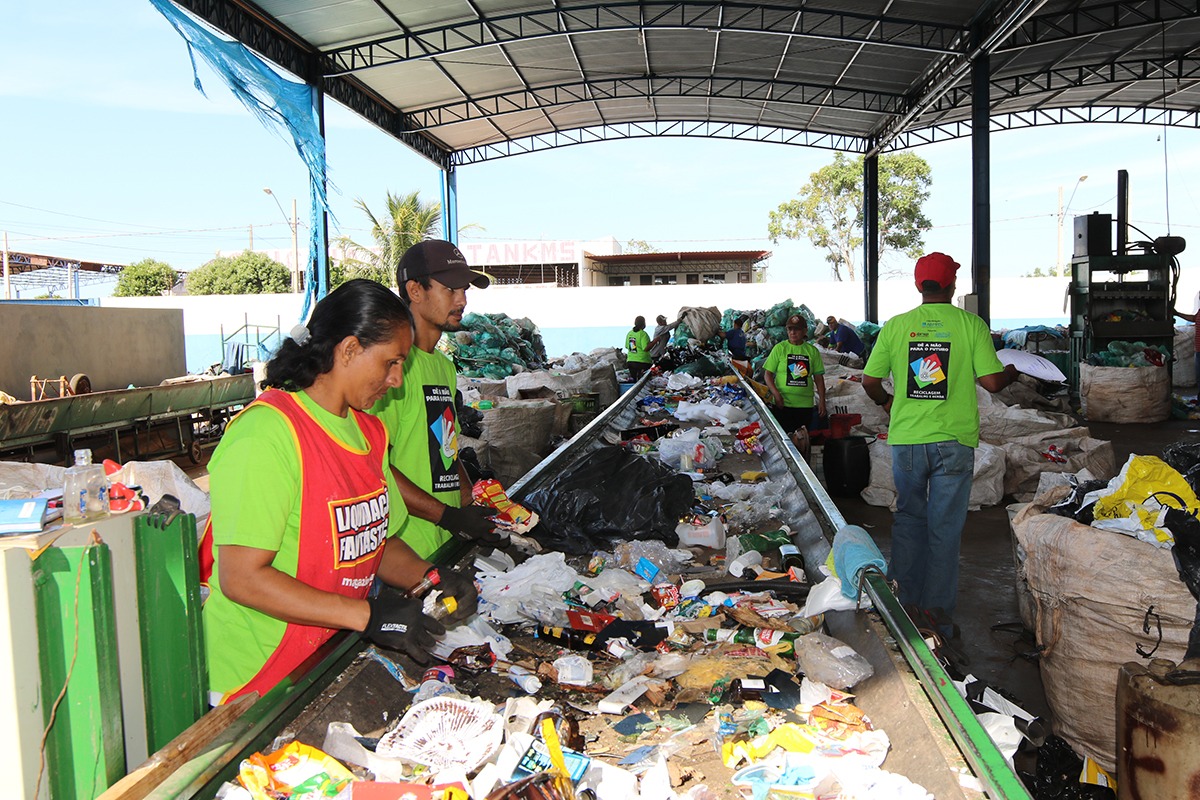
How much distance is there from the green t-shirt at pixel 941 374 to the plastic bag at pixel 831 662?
1944 mm

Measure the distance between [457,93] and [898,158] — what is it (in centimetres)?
2240

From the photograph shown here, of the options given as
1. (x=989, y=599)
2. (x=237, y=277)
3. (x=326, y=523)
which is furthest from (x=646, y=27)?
(x=237, y=277)

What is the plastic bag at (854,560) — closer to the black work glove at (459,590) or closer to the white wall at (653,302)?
the black work glove at (459,590)

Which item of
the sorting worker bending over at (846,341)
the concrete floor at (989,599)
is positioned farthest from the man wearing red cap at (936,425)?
A: the sorting worker bending over at (846,341)

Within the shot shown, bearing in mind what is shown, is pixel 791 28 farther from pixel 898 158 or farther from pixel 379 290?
pixel 898 158

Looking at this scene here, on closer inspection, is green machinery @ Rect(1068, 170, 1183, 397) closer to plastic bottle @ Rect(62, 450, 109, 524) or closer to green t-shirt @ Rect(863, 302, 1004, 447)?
green t-shirt @ Rect(863, 302, 1004, 447)

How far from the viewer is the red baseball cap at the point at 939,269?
4.12 metres

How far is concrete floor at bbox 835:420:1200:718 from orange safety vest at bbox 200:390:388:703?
7.96 feet

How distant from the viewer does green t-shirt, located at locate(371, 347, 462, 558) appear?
2.64 m

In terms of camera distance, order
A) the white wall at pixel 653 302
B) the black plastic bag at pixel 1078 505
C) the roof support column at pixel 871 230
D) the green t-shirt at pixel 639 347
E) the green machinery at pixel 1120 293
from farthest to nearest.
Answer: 1. the white wall at pixel 653 302
2. the roof support column at pixel 871 230
3. the green t-shirt at pixel 639 347
4. the green machinery at pixel 1120 293
5. the black plastic bag at pixel 1078 505

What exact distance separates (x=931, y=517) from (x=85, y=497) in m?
3.60

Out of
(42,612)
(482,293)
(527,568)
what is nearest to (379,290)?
(42,612)

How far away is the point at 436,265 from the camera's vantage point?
2.78 m

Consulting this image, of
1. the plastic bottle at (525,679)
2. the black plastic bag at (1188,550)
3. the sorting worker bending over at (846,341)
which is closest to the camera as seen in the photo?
the plastic bottle at (525,679)
